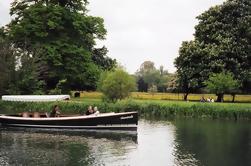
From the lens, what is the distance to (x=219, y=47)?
62.4 metres

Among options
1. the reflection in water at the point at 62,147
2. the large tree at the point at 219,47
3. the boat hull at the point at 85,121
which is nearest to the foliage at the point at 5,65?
the boat hull at the point at 85,121

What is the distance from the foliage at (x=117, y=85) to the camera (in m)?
52.3

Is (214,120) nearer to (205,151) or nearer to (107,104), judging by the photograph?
(107,104)

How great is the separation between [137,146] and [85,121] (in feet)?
27.8

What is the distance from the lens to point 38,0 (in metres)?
60.3

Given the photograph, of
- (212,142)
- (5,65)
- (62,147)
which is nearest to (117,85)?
(5,65)

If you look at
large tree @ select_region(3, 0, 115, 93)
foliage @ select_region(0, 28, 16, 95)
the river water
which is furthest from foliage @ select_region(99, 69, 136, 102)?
the river water

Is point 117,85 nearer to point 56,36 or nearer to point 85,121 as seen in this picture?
point 56,36

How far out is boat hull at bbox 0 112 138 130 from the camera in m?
37.2

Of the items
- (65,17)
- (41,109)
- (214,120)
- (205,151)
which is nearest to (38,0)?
(65,17)

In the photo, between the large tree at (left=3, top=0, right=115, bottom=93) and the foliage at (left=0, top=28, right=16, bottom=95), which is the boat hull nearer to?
the foliage at (left=0, top=28, right=16, bottom=95)

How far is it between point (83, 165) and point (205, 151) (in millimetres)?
8337

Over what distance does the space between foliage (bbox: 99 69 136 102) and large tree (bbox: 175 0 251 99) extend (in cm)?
1340

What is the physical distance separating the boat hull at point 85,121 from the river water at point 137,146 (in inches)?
32.9
